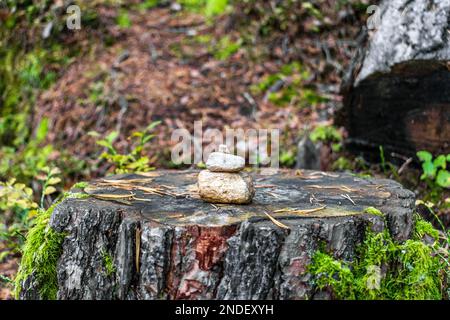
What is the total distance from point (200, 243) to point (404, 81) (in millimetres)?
2670

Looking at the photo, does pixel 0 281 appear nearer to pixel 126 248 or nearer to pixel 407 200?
pixel 126 248

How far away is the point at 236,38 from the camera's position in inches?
283

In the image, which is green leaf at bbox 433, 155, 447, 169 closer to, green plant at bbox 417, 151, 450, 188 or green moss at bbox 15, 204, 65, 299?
green plant at bbox 417, 151, 450, 188

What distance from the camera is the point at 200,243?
2.29m

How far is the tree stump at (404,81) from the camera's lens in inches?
155

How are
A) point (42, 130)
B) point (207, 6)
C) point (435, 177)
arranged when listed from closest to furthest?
1. point (435, 177)
2. point (42, 130)
3. point (207, 6)

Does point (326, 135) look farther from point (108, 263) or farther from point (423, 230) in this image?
point (108, 263)

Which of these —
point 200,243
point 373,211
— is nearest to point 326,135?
point 373,211

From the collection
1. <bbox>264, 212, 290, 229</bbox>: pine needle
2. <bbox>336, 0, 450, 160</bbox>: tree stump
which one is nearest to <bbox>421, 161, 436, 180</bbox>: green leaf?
<bbox>336, 0, 450, 160</bbox>: tree stump

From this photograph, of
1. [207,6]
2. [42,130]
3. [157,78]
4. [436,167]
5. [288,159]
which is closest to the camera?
[436,167]

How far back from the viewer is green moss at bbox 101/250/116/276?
244 cm

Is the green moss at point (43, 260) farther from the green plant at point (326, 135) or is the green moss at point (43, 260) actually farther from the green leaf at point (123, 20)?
the green leaf at point (123, 20)

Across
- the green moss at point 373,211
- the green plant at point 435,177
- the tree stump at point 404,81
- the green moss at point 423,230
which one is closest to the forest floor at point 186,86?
the tree stump at point 404,81

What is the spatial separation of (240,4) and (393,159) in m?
3.70
